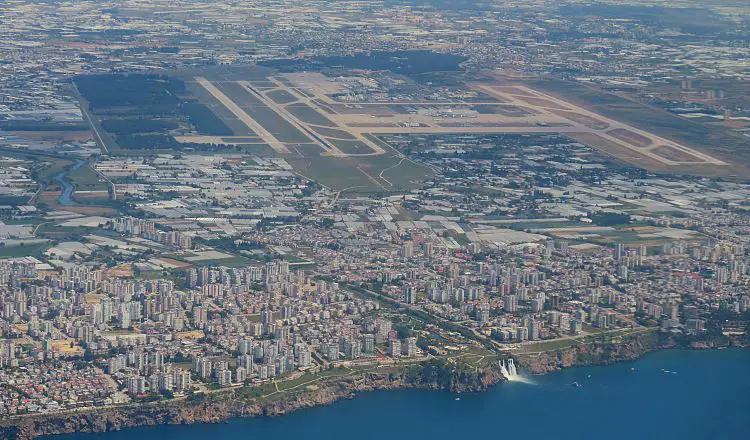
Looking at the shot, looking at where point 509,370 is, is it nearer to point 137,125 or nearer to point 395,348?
point 395,348

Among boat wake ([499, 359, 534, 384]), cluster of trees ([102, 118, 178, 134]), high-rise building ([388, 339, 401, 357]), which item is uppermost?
high-rise building ([388, 339, 401, 357])

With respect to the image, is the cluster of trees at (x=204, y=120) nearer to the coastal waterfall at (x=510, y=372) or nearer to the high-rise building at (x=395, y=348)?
the high-rise building at (x=395, y=348)

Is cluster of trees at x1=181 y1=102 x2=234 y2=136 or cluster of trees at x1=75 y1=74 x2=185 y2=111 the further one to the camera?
cluster of trees at x1=75 y1=74 x2=185 y2=111

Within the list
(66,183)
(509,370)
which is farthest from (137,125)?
(509,370)

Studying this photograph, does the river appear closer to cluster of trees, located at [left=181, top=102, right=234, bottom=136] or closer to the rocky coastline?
cluster of trees, located at [left=181, top=102, right=234, bottom=136]

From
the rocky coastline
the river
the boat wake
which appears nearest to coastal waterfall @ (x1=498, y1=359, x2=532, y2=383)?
the boat wake

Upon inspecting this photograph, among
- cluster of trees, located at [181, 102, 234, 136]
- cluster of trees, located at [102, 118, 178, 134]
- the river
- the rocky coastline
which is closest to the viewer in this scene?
the rocky coastline

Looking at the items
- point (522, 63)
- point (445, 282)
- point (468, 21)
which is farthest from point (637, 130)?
point (468, 21)
